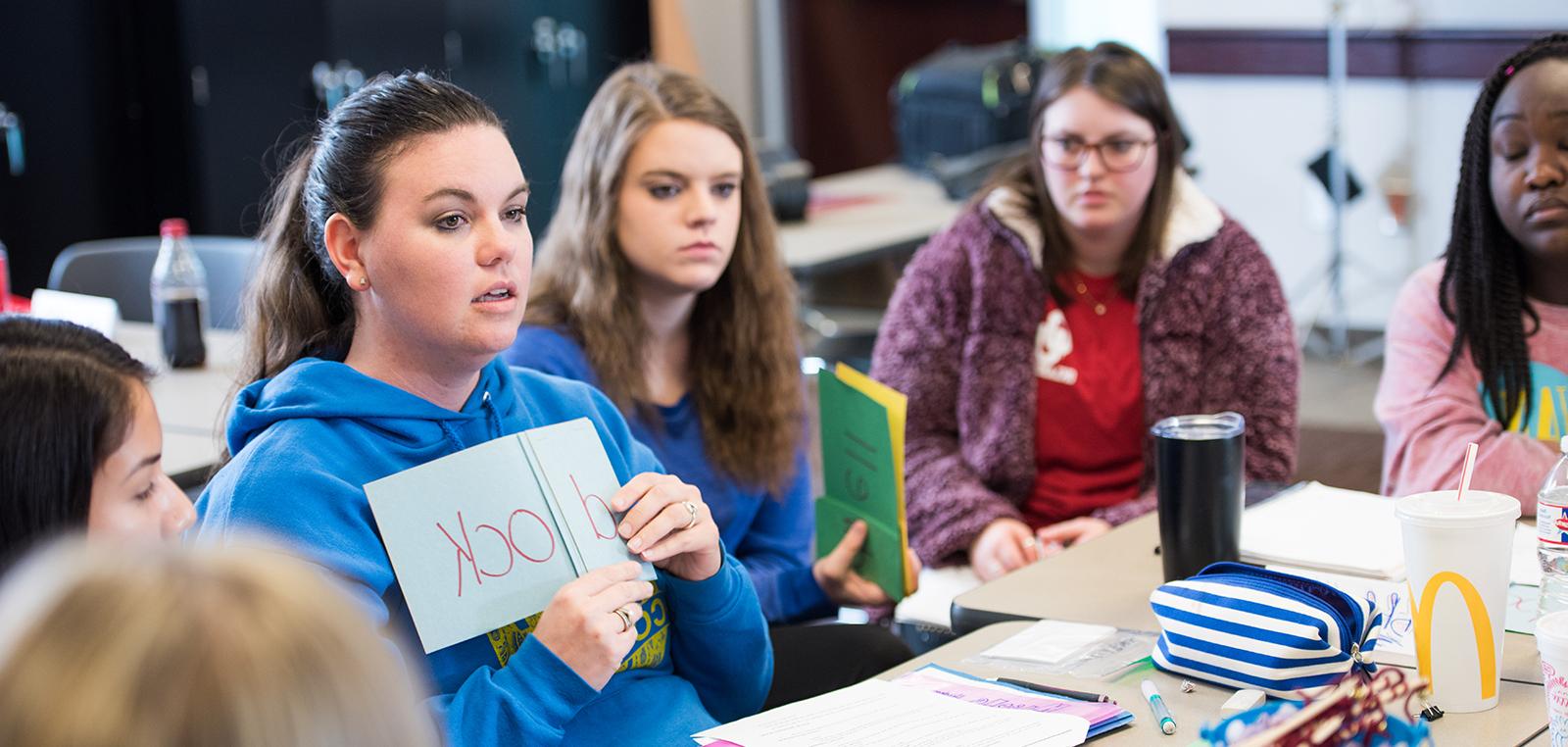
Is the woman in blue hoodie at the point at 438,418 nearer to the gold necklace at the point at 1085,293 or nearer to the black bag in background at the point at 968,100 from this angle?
the gold necklace at the point at 1085,293

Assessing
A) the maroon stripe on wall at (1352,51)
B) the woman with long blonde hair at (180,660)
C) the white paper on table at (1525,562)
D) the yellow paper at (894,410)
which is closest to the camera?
the woman with long blonde hair at (180,660)

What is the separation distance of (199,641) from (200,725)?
0.03 metres

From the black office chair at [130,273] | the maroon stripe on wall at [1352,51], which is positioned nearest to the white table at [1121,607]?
the black office chair at [130,273]

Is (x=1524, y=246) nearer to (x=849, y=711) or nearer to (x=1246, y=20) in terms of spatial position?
(x=849, y=711)

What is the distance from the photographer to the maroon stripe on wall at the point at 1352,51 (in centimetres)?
534

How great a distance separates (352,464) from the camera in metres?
1.43

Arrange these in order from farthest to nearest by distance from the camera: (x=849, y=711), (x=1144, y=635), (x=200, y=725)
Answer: (x=1144, y=635) → (x=849, y=711) → (x=200, y=725)

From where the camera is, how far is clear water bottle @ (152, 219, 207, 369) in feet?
9.45

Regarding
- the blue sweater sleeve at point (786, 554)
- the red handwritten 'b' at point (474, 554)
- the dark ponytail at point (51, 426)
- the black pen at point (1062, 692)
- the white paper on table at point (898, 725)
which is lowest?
the blue sweater sleeve at point (786, 554)

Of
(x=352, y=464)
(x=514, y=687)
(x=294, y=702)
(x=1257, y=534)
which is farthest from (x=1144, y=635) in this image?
(x=294, y=702)

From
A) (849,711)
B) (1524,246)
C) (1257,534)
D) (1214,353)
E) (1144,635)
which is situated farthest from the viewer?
(1214,353)

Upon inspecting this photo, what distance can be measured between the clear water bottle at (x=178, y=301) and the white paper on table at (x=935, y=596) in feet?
4.75

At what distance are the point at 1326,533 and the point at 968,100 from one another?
9.62 ft

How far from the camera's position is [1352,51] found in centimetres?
561
